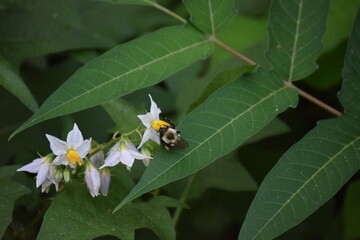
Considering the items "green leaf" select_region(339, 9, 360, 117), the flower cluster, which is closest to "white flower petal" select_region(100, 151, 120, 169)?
the flower cluster

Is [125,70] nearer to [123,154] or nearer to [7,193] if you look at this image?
[123,154]

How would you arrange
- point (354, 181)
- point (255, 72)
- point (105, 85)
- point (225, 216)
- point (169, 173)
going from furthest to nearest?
point (225, 216), point (354, 181), point (255, 72), point (105, 85), point (169, 173)

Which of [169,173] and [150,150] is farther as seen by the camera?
[150,150]

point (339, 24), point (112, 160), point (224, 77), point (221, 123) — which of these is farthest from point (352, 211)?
point (112, 160)

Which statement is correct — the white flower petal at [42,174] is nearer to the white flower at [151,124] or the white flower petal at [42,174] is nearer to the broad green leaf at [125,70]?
the broad green leaf at [125,70]

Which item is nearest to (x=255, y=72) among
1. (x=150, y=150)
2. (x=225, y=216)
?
(x=150, y=150)

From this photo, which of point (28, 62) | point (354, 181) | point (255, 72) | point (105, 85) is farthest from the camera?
point (28, 62)

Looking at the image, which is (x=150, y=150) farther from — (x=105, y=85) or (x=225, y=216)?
(x=225, y=216)
